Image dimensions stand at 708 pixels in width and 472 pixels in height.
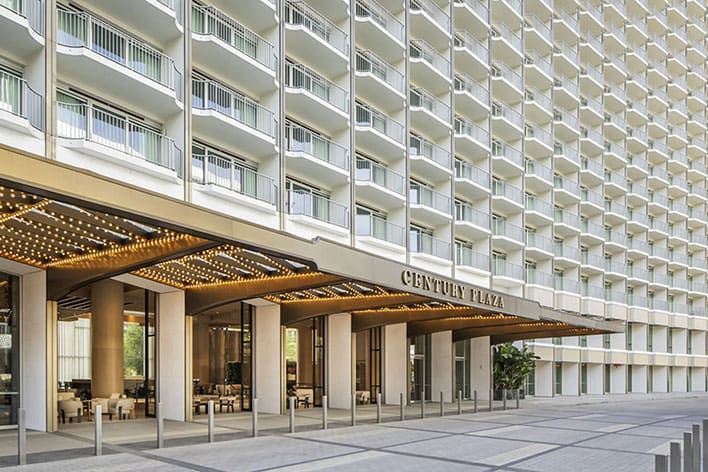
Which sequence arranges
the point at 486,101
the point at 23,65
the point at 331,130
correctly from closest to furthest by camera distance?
the point at 23,65 → the point at 331,130 → the point at 486,101

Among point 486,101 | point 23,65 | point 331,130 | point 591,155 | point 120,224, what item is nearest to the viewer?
point 120,224

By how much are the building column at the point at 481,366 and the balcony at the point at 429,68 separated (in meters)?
14.2

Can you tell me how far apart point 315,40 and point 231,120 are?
22.3ft

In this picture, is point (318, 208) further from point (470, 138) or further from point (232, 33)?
point (470, 138)

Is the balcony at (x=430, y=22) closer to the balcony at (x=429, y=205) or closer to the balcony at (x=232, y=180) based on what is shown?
the balcony at (x=429, y=205)

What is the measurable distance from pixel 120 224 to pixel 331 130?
798 inches

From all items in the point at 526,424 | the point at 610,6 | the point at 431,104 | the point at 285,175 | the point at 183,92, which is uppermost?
the point at 610,6

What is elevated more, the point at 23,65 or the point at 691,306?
the point at 23,65

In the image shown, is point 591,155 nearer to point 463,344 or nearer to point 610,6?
point 610,6

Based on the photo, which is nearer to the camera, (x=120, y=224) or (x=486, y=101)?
(x=120, y=224)

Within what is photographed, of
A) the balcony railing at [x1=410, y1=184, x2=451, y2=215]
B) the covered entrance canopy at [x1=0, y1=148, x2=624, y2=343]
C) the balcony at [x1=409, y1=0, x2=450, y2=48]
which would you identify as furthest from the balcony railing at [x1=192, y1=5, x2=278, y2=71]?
the balcony railing at [x1=410, y1=184, x2=451, y2=215]

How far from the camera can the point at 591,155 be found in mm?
61812

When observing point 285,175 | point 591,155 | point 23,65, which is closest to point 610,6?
point 591,155

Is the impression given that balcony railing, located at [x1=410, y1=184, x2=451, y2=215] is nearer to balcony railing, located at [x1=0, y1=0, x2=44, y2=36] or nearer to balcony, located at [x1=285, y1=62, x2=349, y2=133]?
balcony, located at [x1=285, y1=62, x2=349, y2=133]
